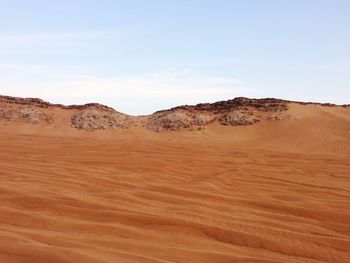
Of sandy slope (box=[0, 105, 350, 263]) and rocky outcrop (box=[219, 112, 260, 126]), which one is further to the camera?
rocky outcrop (box=[219, 112, 260, 126])

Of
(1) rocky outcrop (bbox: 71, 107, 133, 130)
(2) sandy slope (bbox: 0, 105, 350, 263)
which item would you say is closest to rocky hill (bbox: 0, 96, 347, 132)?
(1) rocky outcrop (bbox: 71, 107, 133, 130)

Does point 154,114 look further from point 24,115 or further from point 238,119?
point 24,115

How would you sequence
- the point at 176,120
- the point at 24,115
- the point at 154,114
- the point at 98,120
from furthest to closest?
the point at 154,114
the point at 24,115
the point at 176,120
the point at 98,120

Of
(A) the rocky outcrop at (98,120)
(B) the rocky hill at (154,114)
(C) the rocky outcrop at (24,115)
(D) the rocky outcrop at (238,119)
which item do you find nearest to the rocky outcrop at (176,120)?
(B) the rocky hill at (154,114)

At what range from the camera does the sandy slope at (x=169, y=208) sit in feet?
10.2

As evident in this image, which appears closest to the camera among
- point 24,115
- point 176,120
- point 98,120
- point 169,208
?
point 169,208

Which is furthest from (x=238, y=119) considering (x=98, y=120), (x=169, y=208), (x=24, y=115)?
(x=169, y=208)

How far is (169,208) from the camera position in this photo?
4484 millimetres

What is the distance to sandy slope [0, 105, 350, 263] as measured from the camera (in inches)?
122

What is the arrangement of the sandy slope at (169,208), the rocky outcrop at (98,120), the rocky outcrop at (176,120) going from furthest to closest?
the rocky outcrop at (176,120) → the rocky outcrop at (98,120) → the sandy slope at (169,208)

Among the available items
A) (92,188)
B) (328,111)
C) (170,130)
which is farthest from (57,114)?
(92,188)

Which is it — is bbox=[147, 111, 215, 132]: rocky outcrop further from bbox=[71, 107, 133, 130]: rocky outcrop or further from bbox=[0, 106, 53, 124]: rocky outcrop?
bbox=[0, 106, 53, 124]: rocky outcrop

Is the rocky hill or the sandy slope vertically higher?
the rocky hill

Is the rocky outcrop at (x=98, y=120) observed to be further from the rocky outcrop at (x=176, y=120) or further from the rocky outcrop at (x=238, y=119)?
the rocky outcrop at (x=238, y=119)
